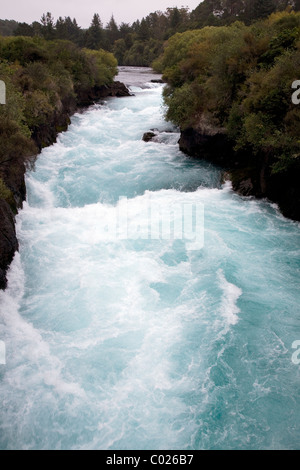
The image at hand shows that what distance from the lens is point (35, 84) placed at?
31.0 m

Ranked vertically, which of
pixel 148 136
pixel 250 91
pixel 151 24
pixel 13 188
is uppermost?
pixel 151 24

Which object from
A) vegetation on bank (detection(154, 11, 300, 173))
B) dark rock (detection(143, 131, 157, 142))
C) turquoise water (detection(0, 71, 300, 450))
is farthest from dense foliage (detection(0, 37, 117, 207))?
vegetation on bank (detection(154, 11, 300, 173))

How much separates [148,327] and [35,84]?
27.8 meters

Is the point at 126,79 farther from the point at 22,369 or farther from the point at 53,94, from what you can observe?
the point at 22,369

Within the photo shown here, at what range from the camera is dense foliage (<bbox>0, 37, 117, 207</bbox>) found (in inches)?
670

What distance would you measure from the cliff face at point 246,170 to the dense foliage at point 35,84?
13559 mm

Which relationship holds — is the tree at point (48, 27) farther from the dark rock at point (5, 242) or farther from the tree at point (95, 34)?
the dark rock at point (5, 242)

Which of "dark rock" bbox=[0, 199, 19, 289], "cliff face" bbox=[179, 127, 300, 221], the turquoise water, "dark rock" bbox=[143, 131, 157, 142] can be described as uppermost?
"dark rock" bbox=[143, 131, 157, 142]

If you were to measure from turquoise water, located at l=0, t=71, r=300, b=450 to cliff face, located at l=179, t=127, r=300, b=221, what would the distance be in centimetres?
104

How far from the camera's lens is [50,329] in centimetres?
1325

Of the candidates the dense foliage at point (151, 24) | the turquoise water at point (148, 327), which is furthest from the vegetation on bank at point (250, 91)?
the dense foliage at point (151, 24)

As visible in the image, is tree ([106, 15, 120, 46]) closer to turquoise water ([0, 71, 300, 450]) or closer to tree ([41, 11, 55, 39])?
tree ([41, 11, 55, 39])

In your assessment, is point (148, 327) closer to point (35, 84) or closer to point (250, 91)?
point (250, 91)

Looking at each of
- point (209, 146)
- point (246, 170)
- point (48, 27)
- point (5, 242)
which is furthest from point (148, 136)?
point (48, 27)
